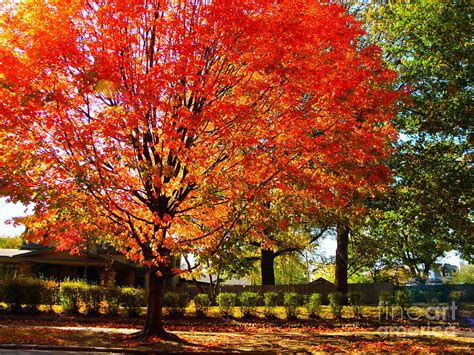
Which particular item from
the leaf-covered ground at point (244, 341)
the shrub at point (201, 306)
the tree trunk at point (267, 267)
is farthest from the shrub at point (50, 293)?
the tree trunk at point (267, 267)

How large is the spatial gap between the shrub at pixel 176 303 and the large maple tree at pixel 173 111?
22.5ft

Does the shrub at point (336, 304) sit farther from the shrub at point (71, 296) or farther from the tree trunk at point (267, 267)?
the tree trunk at point (267, 267)

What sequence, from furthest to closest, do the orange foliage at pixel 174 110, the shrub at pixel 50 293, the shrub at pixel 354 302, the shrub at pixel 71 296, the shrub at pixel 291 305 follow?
1. the shrub at pixel 354 302
2. the shrub at pixel 291 305
3. the shrub at pixel 50 293
4. the shrub at pixel 71 296
5. the orange foliage at pixel 174 110

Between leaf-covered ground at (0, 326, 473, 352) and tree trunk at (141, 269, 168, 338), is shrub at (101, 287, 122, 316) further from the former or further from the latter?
tree trunk at (141, 269, 168, 338)

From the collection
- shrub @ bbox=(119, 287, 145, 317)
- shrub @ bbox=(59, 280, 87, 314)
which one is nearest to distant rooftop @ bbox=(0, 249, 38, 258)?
shrub @ bbox=(59, 280, 87, 314)

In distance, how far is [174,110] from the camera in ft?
37.3

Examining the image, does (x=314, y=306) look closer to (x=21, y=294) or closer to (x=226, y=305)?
(x=226, y=305)

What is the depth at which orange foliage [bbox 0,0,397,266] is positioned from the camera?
10.5 metres

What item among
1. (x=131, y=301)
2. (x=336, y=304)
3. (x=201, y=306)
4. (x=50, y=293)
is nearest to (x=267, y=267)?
(x=336, y=304)

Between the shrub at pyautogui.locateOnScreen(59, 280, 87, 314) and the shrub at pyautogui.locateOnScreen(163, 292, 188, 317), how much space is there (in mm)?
3787

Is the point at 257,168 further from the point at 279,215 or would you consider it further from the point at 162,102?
the point at 162,102

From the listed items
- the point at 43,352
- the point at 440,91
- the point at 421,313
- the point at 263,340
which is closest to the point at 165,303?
the point at 263,340

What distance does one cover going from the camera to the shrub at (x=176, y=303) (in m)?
20.0

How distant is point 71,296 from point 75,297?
7.1 inches
